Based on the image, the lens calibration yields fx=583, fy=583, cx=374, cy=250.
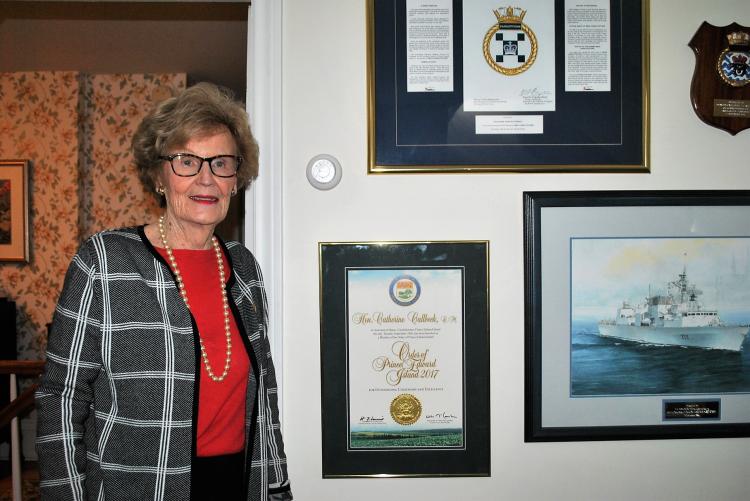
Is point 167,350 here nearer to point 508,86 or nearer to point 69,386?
point 69,386

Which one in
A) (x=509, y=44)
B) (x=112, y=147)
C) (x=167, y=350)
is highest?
(x=112, y=147)

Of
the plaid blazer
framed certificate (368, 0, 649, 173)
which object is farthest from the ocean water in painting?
the plaid blazer

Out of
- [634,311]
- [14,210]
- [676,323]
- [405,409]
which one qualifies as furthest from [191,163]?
[14,210]

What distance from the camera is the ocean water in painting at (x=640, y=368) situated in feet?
5.40

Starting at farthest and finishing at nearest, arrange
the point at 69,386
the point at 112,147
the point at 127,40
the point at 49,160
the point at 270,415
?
the point at 112,147 < the point at 49,160 < the point at 127,40 < the point at 270,415 < the point at 69,386

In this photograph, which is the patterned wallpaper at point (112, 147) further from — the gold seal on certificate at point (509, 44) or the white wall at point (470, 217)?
the gold seal on certificate at point (509, 44)

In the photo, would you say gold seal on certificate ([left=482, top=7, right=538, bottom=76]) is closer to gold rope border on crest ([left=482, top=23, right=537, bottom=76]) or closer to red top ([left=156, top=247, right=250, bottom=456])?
gold rope border on crest ([left=482, top=23, right=537, bottom=76])

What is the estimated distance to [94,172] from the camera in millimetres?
4453

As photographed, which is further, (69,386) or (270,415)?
(270,415)

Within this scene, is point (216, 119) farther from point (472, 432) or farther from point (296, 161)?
point (472, 432)

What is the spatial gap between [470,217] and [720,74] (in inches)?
32.4

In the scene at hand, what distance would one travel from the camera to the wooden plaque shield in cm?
165

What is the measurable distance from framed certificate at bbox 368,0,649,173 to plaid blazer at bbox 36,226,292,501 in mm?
704

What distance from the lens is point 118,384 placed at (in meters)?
1.20
